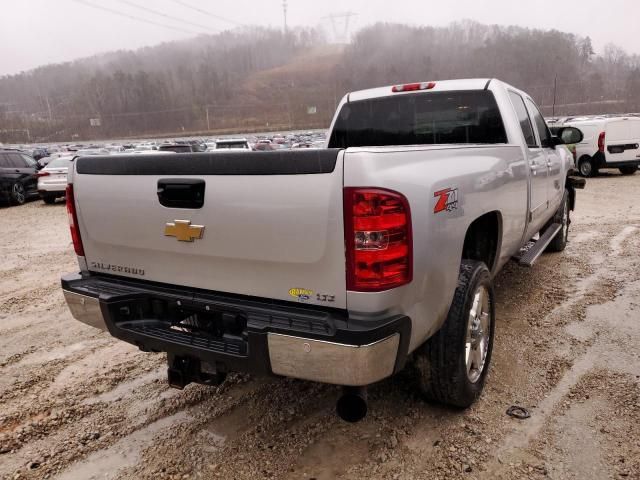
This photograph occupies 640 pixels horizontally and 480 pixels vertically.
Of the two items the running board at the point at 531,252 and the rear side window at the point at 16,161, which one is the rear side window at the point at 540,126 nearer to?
the running board at the point at 531,252

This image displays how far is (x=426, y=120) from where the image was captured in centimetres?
416

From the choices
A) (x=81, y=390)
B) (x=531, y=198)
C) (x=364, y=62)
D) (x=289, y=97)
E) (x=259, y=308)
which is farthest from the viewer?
(x=364, y=62)

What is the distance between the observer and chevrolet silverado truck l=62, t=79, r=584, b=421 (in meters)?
2.06

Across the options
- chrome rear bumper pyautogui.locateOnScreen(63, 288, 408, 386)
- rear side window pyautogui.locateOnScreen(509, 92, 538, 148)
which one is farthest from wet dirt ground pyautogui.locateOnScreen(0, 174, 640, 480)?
rear side window pyautogui.locateOnScreen(509, 92, 538, 148)

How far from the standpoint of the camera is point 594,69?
408 ft

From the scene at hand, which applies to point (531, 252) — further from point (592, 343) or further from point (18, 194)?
point (18, 194)

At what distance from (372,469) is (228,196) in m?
1.53

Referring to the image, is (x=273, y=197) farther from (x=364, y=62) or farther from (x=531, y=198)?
(x=364, y=62)

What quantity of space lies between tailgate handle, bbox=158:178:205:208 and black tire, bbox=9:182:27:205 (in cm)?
1412

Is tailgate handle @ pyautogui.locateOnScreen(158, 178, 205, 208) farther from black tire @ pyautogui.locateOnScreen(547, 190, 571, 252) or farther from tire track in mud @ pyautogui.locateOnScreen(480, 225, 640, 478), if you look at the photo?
black tire @ pyautogui.locateOnScreen(547, 190, 571, 252)

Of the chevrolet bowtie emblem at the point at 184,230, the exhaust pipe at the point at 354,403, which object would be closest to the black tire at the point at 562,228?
the exhaust pipe at the point at 354,403

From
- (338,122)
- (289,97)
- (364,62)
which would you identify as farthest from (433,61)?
(338,122)

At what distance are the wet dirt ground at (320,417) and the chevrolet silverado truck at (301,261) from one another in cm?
33

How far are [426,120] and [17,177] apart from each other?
1411 centimetres
